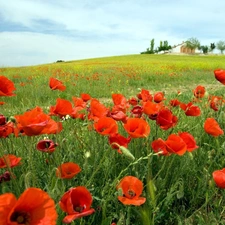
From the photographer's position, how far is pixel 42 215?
78 cm

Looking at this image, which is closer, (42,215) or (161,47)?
(42,215)

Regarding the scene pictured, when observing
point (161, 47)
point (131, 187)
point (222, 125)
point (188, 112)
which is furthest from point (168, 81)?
point (161, 47)

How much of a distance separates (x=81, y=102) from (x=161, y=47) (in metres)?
80.7

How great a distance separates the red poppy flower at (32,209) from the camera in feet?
2.38

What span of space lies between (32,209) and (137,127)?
0.78 m

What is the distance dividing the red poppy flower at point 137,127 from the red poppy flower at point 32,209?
0.66 metres

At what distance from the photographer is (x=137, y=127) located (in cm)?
148

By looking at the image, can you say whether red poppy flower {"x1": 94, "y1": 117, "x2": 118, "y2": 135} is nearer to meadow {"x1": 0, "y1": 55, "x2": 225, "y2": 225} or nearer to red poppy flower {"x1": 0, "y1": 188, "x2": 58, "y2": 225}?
meadow {"x1": 0, "y1": 55, "x2": 225, "y2": 225}

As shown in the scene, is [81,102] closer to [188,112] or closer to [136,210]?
[188,112]

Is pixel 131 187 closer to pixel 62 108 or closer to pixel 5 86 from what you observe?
pixel 62 108

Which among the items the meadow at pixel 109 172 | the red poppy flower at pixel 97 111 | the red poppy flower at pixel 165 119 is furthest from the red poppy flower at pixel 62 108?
the red poppy flower at pixel 165 119

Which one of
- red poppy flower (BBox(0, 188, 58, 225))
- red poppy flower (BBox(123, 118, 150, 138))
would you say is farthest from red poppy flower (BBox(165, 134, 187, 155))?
red poppy flower (BBox(0, 188, 58, 225))

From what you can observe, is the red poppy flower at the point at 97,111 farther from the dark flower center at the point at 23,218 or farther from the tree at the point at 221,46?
the tree at the point at 221,46

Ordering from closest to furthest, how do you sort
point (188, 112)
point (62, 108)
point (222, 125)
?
point (62, 108) → point (188, 112) → point (222, 125)
